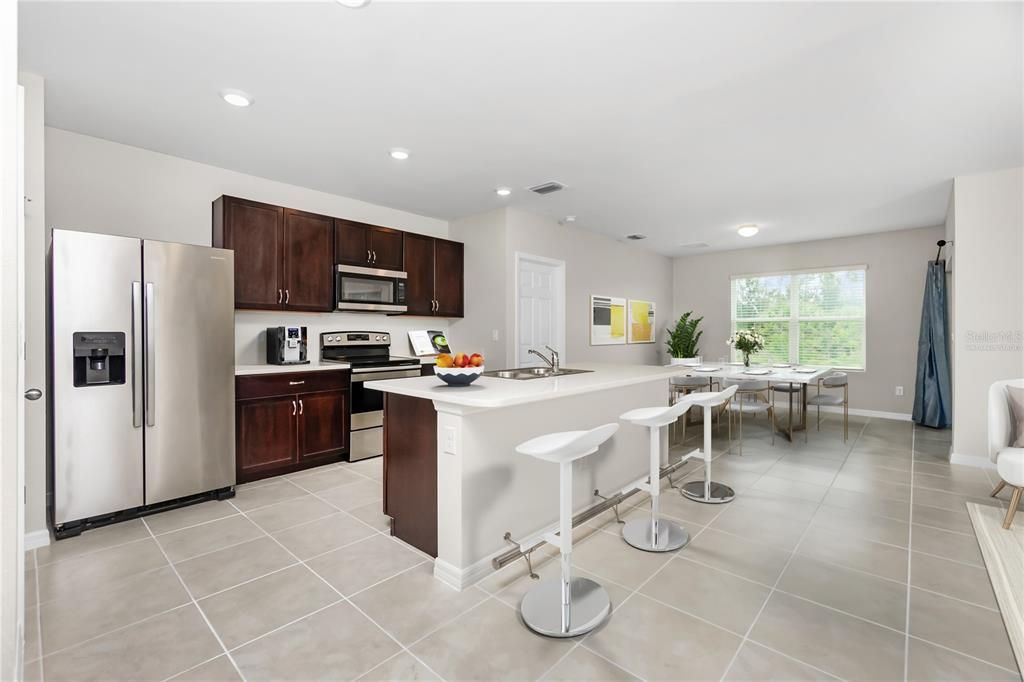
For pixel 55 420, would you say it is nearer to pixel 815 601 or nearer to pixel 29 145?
pixel 29 145

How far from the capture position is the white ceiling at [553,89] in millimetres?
1991

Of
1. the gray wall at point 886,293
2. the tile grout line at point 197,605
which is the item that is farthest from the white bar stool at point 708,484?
the gray wall at point 886,293

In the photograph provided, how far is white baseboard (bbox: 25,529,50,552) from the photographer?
2.47m

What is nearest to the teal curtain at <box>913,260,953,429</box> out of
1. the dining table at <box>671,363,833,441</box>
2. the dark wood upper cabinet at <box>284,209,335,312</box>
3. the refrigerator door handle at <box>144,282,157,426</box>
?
the dining table at <box>671,363,833,441</box>

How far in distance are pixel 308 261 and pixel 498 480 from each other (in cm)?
284

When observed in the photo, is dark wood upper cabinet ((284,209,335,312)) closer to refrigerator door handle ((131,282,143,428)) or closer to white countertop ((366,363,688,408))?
refrigerator door handle ((131,282,143,428))

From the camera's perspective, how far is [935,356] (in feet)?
17.5

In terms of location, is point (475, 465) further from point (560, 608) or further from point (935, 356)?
point (935, 356)

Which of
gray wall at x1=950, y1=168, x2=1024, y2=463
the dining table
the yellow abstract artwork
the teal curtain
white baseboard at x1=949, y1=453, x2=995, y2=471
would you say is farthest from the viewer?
the yellow abstract artwork

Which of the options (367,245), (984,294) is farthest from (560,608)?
(984,294)

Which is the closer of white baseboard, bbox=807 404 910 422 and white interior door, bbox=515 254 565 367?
white interior door, bbox=515 254 565 367

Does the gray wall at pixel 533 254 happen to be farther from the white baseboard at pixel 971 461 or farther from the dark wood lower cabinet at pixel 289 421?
the white baseboard at pixel 971 461

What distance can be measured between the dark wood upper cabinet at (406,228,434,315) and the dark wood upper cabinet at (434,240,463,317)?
0.07 m

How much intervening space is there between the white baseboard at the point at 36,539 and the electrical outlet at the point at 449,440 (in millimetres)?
2377
